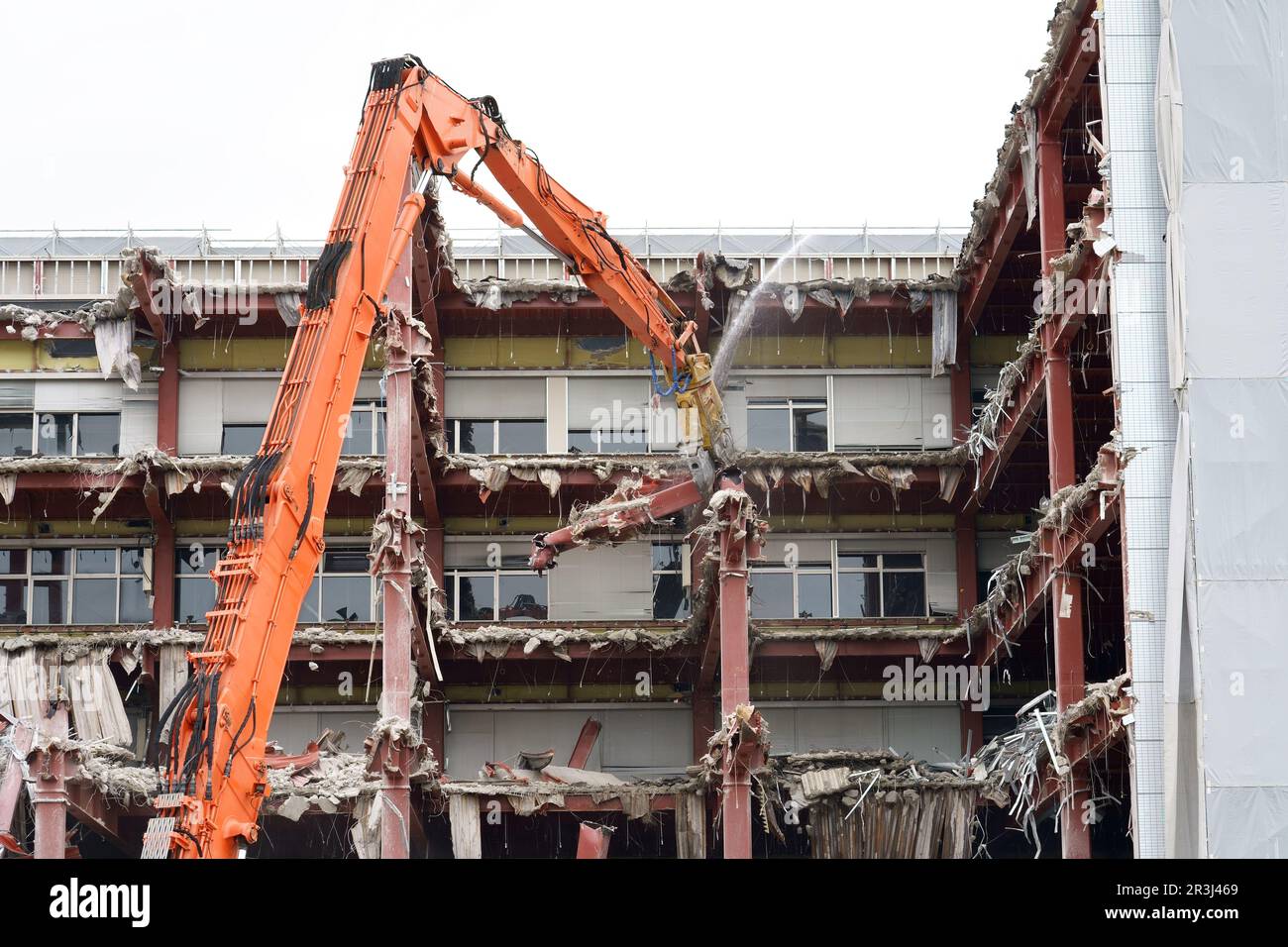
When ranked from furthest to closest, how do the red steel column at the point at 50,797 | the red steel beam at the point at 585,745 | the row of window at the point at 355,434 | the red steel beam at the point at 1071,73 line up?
the row of window at the point at 355,434 → the red steel beam at the point at 585,745 → the red steel column at the point at 50,797 → the red steel beam at the point at 1071,73

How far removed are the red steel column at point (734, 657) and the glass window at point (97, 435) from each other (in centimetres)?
1681

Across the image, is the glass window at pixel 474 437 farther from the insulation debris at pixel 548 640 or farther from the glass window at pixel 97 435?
the glass window at pixel 97 435

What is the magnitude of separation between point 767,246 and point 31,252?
713 inches

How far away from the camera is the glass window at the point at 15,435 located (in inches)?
1551

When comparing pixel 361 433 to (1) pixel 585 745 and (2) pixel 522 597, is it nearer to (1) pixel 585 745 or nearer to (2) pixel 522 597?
(2) pixel 522 597

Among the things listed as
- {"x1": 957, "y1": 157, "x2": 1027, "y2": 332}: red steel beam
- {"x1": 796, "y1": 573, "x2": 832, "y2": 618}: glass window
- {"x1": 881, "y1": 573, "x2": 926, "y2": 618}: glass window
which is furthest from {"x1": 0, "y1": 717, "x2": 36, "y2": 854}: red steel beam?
{"x1": 957, "y1": 157, "x2": 1027, "y2": 332}: red steel beam

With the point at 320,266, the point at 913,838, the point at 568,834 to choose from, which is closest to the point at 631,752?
the point at 568,834

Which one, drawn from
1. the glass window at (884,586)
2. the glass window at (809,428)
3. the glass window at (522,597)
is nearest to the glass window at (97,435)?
the glass window at (522,597)

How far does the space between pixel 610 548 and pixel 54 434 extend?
12.6 m

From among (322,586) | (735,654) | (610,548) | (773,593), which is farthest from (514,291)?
(735,654)

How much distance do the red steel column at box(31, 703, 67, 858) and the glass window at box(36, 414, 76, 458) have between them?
34.3ft

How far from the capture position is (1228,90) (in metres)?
24.8

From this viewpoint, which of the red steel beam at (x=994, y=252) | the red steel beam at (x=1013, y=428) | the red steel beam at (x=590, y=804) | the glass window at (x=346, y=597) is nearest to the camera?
the red steel beam at (x=1013, y=428)

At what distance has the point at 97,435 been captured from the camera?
39.4 m
